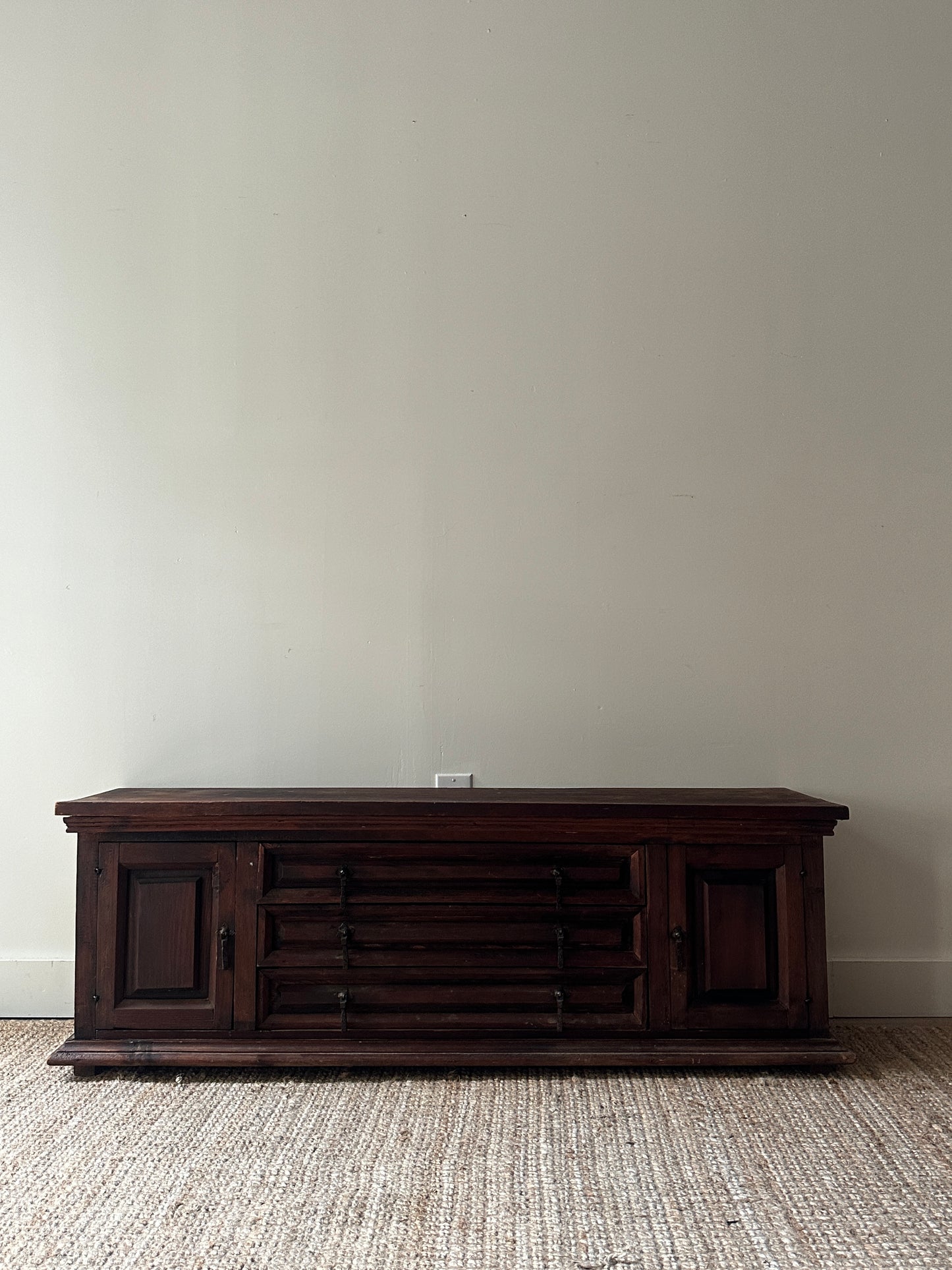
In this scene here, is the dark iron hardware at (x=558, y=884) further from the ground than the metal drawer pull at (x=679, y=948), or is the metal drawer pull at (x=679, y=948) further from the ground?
the dark iron hardware at (x=558, y=884)

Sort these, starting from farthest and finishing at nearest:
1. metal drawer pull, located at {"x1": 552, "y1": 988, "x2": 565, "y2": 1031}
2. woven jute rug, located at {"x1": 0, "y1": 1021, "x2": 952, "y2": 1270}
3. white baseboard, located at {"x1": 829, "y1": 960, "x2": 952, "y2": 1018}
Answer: white baseboard, located at {"x1": 829, "y1": 960, "x2": 952, "y2": 1018}
metal drawer pull, located at {"x1": 552, "y1": 988, "x2": 565, "y2": 1031}
woven jute rug, located at {"x1": 0, "y1": 1021, "x2": 952, "y2": 1270}

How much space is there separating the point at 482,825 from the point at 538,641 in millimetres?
606

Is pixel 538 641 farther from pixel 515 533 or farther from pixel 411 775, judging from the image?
pixel 411 775

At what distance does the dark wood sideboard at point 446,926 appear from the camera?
2123 mm

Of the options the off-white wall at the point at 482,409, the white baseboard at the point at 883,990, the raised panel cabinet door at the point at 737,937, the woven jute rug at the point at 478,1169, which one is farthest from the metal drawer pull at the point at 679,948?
the white baseboard at the point at 883,990

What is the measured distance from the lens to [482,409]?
258 cm

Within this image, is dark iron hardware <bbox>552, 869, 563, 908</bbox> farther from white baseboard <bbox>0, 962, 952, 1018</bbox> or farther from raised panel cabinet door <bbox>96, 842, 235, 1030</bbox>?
white baseboard <bbox>0, 962, 952, 1018</bbox>

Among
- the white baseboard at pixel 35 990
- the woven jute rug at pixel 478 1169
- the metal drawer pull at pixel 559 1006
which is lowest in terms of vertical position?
the woven jute rug at pixel 478 1169

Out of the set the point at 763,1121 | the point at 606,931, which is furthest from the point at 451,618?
→ the point at 763,1121

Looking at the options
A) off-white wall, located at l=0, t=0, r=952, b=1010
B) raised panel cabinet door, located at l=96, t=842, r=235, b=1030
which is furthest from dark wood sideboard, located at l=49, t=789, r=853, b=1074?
off-white wall, located at l=0, t=0, r=952, b=1010

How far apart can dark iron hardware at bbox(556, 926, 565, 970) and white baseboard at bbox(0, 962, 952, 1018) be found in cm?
86

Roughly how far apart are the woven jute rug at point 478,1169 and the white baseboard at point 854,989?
29 cm

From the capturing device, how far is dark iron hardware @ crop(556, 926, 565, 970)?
213 centimetres

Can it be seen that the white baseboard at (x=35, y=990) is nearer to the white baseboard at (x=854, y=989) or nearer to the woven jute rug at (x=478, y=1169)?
the white baseboard at (x=854, y=989)
